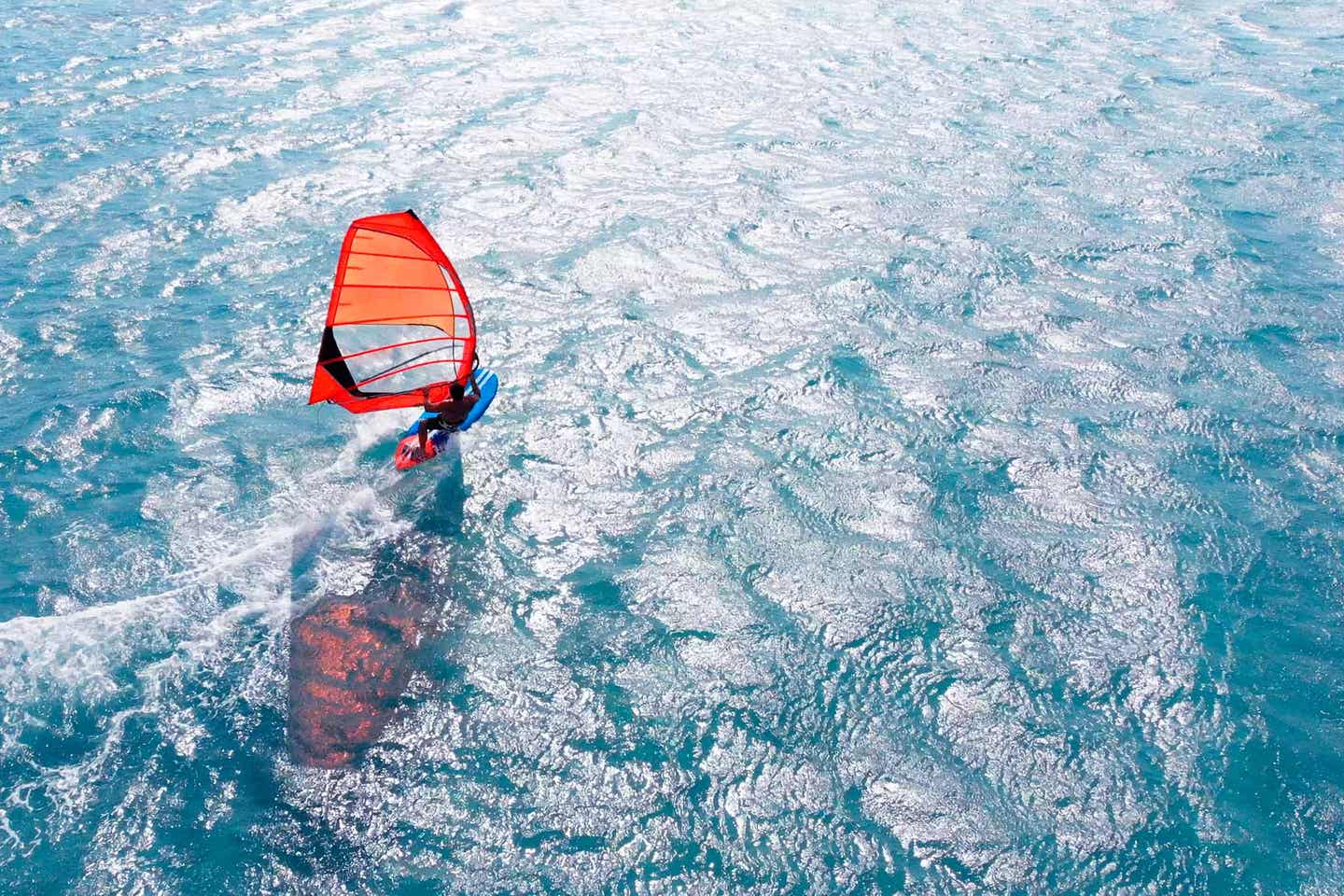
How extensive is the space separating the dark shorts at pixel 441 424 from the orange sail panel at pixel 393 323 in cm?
36

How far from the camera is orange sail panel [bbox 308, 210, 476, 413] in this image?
14102 mm

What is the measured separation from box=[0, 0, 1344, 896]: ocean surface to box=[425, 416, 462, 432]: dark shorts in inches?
20.2

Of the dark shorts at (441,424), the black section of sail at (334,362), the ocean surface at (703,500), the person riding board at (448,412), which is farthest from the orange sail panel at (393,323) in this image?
the ocean surface at (703,500)

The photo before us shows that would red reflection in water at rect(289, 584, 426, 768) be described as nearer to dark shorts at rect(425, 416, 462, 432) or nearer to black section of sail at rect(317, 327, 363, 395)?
dark shorts at rect(425, 416, 462, 432)

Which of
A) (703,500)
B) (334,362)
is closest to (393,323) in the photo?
(334,362)

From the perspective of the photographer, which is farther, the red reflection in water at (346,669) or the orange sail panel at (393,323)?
the orange sail panel at (393,323)

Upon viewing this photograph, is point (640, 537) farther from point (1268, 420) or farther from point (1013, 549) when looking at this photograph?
point (1268, 420)

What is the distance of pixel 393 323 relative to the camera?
15.5 metres

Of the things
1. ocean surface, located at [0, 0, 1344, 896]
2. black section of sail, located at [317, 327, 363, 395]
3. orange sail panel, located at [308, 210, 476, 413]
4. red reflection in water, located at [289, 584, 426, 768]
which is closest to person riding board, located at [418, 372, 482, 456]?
orange sail panel, located at [308, 210, 476, 413]

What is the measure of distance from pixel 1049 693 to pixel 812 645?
120 inches

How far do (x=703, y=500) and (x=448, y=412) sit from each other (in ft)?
14.9

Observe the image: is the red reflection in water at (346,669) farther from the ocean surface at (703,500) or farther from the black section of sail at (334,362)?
the black section of sail at (334,362)

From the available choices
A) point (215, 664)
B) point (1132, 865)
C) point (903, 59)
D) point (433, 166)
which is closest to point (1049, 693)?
point (1132, 865)

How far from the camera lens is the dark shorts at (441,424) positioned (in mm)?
14727
